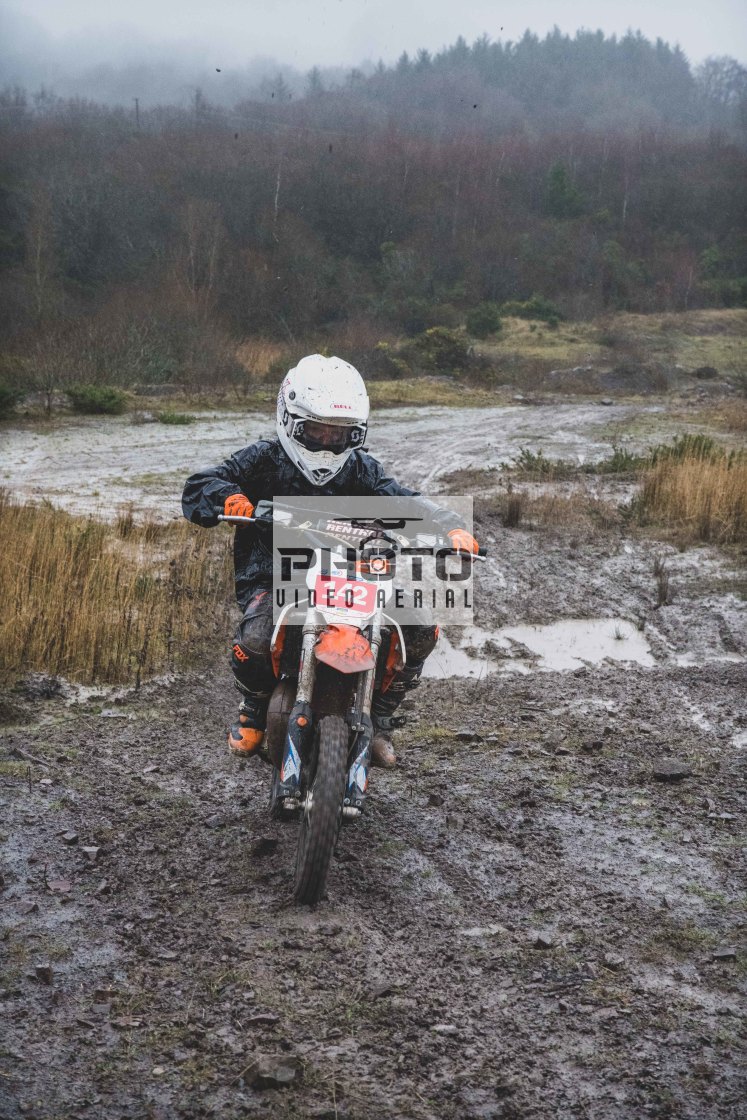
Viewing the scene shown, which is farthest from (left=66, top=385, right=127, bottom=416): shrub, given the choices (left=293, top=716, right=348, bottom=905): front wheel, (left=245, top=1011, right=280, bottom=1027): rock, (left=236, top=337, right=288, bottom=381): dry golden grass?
(left=245, top=1011, right=280, bottom=1027): rock

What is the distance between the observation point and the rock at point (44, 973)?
3121mm

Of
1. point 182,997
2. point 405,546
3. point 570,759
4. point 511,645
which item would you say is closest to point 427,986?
point 182,997

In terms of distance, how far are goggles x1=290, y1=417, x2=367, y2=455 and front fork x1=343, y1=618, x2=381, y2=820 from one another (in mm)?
810

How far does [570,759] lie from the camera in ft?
18.1

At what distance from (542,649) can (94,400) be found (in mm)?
13010

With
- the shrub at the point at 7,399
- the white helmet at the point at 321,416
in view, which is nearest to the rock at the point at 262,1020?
the white helmet at the point at 321,416

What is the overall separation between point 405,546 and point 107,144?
165ft

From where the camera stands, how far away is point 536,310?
40344 millimetres

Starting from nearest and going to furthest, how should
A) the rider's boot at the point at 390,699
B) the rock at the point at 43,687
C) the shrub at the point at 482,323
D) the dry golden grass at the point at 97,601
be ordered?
the rider's boot at the point at 390,699
the rock at the point at 43,687
the dry golden grass at the point at 97,601
the shrub at the point at 482,323

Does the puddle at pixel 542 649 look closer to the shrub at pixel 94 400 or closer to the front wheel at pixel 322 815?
the front wheel at pixel 322 815

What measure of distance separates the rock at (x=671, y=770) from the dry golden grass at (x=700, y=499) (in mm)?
5416

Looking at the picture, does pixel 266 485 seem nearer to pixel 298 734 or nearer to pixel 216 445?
pixel 298 734

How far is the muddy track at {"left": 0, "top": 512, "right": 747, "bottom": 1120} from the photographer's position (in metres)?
2.74

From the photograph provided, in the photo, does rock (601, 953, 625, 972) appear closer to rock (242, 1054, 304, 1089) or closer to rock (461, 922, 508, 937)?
rock (461, 922, 508, 937)
